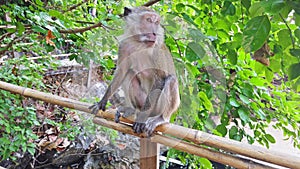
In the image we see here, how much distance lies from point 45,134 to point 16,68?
0.55 meters

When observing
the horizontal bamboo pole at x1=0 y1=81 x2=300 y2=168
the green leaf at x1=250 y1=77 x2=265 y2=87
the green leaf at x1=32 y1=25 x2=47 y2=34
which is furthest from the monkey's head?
the green leaf at x1=250 y1=77 x2=265 y2=87

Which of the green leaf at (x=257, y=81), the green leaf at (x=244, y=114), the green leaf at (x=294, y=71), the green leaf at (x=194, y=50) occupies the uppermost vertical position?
the green leaf at (x=194, y=50)

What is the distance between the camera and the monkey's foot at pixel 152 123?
78 cm

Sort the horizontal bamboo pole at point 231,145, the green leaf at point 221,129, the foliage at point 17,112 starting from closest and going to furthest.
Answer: the horizontal bamboo pole at point 231,145, the green leaf at point 221,129, the foliage at point 17,112

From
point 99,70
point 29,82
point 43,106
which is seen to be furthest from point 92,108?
point 43,106

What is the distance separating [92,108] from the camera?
913 millimetres

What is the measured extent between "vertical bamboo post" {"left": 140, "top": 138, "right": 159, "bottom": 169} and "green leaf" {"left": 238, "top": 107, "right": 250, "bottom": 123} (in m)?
0.34

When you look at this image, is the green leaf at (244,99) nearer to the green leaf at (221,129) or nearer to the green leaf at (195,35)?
the green leaf at (221,129)

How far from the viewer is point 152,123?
79cm

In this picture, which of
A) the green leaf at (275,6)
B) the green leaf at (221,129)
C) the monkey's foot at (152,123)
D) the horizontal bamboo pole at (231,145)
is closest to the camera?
the green leaf at (275,6)

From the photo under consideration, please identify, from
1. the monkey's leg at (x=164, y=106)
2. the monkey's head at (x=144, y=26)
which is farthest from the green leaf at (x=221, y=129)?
the monkey's head at (x=144, y=26)

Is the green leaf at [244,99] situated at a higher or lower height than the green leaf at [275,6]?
lower

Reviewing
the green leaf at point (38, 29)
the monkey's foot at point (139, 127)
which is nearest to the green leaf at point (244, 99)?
the monkey's foot at point (139, 127)

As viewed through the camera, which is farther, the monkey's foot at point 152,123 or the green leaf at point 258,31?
the monkey's foot at point 152,123
